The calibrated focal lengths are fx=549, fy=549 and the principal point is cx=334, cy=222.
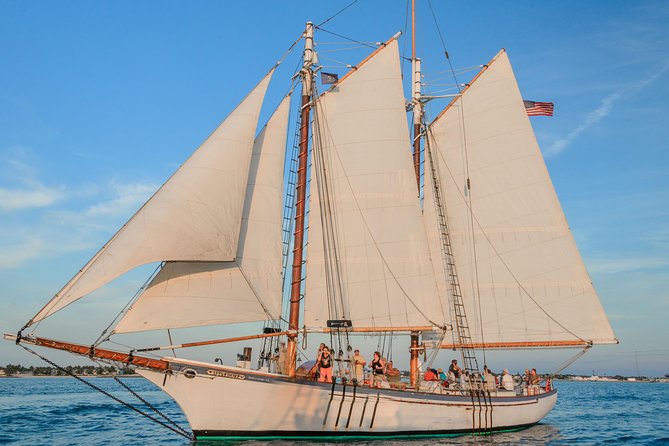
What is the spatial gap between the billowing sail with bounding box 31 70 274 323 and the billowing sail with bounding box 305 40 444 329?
209 inches

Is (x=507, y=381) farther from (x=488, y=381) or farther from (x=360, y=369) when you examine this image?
(x=360, y=369)

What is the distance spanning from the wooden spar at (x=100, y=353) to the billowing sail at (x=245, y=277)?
40.6 inches

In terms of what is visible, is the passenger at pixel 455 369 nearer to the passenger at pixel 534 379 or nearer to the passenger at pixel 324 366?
the passenger at pixel 534 379

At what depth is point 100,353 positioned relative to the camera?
66.1 ft

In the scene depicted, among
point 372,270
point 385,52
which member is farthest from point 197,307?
point 385,52

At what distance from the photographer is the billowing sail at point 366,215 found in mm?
26719

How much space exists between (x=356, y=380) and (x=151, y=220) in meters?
10.6

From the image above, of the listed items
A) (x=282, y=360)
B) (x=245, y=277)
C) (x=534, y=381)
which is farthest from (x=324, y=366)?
(x=534, y=381)

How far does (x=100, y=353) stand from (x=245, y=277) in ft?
20.2

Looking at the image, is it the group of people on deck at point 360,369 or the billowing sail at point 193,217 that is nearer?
the billowing sail at point 193,217

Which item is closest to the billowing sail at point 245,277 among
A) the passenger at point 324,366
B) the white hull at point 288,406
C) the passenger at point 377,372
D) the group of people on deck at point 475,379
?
the white hull at point 288,406

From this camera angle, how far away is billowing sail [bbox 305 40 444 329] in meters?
26.7

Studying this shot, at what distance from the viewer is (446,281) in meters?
33.8

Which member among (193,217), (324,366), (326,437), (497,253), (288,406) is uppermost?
(497,253)
